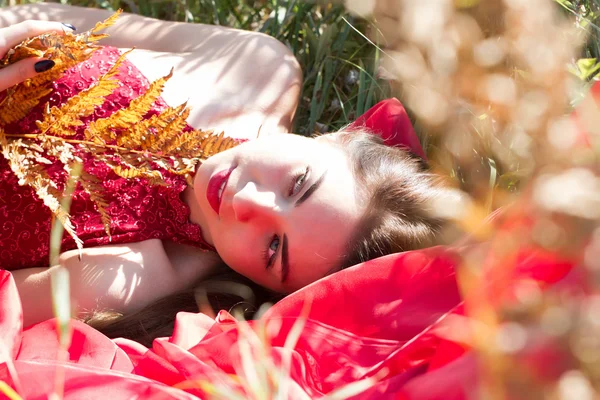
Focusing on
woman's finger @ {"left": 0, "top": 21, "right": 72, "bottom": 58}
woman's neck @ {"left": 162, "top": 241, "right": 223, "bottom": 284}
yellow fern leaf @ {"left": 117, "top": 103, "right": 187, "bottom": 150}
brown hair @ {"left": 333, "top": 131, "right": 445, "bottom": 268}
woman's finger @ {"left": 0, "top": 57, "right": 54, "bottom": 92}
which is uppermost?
woman's finger @ {"left": 0, "top": 21, "right": 72, "bottom": 58}

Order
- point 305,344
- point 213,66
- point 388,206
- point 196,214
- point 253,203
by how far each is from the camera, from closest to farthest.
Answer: point 305,344 < point 253,203 < point 388,206 < point 196,214 < point 213,66

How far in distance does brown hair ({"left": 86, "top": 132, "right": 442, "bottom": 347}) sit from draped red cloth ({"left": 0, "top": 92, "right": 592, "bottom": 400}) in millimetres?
117

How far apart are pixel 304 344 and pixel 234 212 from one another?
363 mm

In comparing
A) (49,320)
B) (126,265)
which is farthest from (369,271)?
(49,320)

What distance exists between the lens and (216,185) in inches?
54.4

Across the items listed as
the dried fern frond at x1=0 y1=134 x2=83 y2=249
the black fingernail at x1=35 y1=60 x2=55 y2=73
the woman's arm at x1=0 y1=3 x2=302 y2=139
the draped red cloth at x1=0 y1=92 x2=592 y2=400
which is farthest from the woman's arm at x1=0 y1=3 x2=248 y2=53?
the draped red cloth at x1=0 y1=92 x2=592 y2=400

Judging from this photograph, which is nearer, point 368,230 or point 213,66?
point 368,230

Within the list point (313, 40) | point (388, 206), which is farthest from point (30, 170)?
point (313, 40)

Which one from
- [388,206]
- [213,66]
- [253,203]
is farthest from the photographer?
[213,66]

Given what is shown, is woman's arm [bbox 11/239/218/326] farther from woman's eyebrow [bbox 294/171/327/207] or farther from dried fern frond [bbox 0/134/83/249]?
woman's eyebrow [bbox 294/171/327/207]

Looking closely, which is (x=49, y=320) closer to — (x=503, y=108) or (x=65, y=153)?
(x=65, y=153)

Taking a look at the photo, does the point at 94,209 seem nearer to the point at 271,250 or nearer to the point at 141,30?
the point at 271,250

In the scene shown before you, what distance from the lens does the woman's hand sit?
130 centimetres

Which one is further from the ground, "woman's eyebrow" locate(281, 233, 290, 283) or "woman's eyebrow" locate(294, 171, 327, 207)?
"woman's eyebrow" locate(294, 171, 327, 207)
